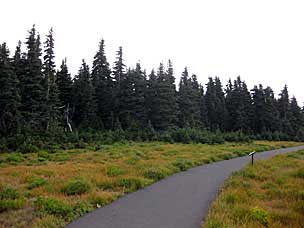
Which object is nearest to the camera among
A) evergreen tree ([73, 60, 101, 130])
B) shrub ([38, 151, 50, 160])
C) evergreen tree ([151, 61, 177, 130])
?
shrub ([38, 151, 50, 160])

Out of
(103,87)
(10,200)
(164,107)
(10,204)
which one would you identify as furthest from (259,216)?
(103,87)

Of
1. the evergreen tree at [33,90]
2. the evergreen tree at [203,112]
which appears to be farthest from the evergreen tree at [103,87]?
the evergreen tree at [203,112]

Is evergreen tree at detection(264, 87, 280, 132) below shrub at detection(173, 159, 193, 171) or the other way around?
the other way around

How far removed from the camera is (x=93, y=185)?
1204cm

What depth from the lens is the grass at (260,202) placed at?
26.0ft

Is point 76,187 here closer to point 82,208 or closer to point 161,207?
point 82,208

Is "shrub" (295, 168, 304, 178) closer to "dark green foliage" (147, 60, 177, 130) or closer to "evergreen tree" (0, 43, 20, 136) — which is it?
"evergreen tree" (0, 43, 20, 136)

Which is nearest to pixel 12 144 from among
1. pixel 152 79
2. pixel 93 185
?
pixel 93 185

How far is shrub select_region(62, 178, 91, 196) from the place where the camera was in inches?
426

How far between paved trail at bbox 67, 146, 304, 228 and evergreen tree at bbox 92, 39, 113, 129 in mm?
38452

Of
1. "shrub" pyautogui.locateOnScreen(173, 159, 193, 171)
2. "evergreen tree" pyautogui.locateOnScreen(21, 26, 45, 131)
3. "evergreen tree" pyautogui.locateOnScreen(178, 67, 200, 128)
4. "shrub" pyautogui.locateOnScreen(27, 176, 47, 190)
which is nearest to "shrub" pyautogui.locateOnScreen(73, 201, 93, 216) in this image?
"shrub" pyautogui.locateOnScreen(27, 176, 47, 190)

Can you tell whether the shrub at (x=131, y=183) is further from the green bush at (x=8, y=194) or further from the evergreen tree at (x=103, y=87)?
the evergreen tree at (x=103, y=87)

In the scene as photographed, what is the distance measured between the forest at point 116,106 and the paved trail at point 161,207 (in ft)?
55.6

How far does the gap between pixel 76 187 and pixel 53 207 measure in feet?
7.77
